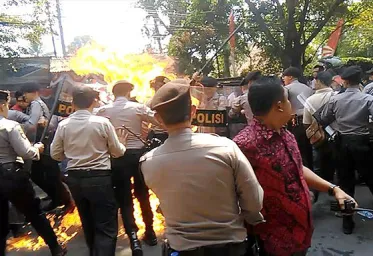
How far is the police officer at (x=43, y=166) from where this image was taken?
18.4 ft

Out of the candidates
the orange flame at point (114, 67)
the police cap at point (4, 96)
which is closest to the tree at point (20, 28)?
the orange flame at point (114, 67)

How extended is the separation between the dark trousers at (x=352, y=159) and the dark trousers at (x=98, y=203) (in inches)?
111

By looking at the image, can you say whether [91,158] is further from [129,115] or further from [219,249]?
[219,249]

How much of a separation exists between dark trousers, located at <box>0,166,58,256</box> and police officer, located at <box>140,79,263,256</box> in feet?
8.55

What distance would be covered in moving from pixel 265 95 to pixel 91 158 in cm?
208

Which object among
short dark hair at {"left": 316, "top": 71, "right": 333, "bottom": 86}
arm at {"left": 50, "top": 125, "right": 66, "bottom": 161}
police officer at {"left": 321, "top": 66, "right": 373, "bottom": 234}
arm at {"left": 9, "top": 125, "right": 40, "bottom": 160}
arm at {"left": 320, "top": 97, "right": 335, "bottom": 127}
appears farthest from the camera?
short dark hair at {"left": 316, "top": 71, "right": 333, "bottom": 86}

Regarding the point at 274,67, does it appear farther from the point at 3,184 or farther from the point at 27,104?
the point at 3,184

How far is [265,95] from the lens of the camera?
7.43ft

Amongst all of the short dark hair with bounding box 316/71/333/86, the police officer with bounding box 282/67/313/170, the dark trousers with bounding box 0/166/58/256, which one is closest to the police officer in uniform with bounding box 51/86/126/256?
the dark trousers with bounding box 0/166/58/256

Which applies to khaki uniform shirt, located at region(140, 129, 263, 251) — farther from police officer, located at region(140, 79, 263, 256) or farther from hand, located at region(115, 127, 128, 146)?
hand, located at region(115, 127, 128, 146)

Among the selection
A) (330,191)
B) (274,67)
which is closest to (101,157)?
(330,191)

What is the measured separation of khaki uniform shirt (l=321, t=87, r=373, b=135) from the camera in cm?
484

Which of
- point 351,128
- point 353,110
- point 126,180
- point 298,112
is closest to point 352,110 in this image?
point 353,110

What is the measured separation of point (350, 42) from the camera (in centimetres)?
2739
